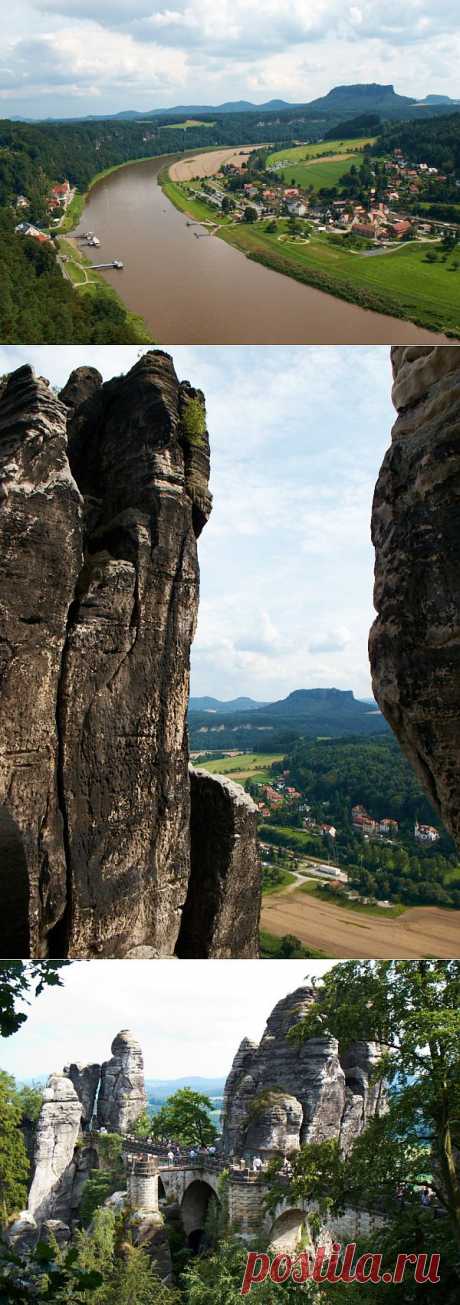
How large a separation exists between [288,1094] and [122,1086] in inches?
382

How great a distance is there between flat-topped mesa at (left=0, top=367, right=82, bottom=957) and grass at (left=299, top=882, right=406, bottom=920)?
22620 mm

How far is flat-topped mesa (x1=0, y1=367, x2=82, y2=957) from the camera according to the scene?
6.84m

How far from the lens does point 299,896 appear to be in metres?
30.1

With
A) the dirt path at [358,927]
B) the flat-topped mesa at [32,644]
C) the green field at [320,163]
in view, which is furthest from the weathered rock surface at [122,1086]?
the green field at [320,163]

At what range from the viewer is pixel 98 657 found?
753cm

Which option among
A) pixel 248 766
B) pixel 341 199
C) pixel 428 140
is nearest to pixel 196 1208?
pixel 341 199

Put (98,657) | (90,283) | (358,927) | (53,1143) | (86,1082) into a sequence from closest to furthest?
(98,657), (90,283), (53,1143), (86,1082), (358,927)

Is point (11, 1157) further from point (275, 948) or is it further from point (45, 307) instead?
point (45, 307)

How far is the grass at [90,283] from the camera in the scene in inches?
619

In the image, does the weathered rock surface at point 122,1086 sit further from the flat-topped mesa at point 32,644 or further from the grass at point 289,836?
the flat-topped mesa at point 32,644

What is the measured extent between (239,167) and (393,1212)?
22.4 meters

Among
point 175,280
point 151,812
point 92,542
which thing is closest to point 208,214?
point 175,280

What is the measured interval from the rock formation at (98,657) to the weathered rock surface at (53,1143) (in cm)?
1343

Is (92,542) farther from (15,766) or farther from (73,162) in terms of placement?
(73,162)
